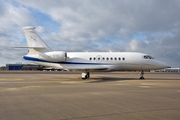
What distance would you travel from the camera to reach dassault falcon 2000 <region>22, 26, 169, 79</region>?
2528cm

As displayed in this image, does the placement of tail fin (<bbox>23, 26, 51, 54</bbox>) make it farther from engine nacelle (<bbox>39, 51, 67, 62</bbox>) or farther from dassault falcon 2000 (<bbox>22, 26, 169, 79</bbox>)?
engine nacelle (<bbox>39, 51, 67, 62</bbox>)

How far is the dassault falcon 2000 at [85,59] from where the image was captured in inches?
995

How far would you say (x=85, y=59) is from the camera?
2648 centimetres

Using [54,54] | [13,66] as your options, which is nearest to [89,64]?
[54,54]

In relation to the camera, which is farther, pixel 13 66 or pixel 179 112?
pixel 13 66

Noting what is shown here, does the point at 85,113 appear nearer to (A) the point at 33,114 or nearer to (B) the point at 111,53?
(A) the point at 33,114

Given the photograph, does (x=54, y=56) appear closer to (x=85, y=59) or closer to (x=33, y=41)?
(x=33, y=41)

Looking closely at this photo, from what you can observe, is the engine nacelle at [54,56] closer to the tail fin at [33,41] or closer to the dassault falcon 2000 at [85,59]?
the dassault falcon 2000 at [85,59]

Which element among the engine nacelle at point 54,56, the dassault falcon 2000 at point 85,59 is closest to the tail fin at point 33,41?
the dassault falcon 2000 at point 85,59

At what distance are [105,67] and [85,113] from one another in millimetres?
19040

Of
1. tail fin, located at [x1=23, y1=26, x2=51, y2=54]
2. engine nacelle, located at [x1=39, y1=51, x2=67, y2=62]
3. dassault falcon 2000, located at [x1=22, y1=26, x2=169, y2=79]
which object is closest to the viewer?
engine nacelle, located at [x1=39, y1=51, x2=67, y2=62]

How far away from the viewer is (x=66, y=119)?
19.7ft

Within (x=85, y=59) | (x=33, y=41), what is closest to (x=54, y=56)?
(x=33, y=41)

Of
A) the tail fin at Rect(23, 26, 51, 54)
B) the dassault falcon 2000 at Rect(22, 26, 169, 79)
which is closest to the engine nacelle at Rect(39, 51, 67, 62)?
the dassault falcon 2000 at Rect(22, 26, 169, 79)
